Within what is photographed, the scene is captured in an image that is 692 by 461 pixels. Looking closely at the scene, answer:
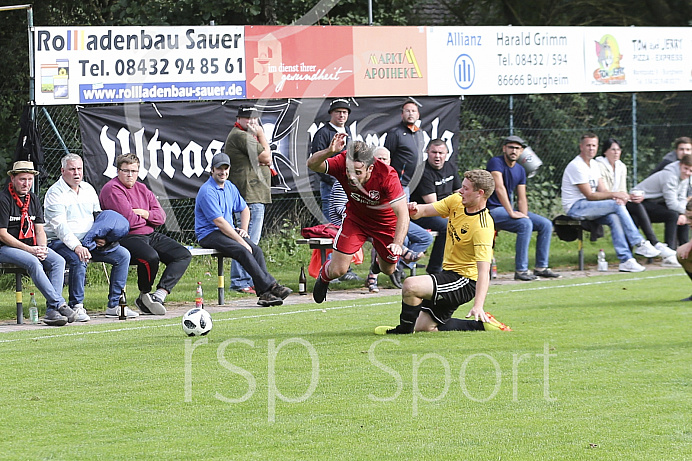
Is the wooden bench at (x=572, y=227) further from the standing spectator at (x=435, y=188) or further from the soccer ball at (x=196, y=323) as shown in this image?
the soccer ball at (x=196, y=323)

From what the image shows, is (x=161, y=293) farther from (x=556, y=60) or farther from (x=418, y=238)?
Answer: (x=556, y=60)

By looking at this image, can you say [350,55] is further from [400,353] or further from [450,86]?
[400,353]

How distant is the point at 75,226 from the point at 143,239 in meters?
0.90

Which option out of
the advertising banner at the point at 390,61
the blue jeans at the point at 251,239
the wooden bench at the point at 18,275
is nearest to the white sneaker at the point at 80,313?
the wooden bench at the point at 18,275

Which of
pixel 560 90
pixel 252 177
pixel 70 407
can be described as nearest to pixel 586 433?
pixel 70 407

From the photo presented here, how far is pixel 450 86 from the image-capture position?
1733cm

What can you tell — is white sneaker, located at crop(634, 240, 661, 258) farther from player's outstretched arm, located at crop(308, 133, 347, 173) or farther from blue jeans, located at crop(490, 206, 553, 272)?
player's outstretched arm, located at crop(308, 133, 347, 173)

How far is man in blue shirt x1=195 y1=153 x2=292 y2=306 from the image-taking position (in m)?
12.9

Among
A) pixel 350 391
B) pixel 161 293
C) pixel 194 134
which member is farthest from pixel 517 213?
pixel 350 391

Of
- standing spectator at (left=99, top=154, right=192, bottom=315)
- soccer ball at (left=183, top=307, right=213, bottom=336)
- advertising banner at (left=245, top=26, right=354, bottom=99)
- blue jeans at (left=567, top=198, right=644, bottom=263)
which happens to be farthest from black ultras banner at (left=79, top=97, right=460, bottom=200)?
soccer ball at (left=183, top=307, right=213, bottom=336)

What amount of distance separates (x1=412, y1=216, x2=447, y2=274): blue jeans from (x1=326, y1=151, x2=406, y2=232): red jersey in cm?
346

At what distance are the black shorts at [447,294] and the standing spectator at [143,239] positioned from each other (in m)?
3.87

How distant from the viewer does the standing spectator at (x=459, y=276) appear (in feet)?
32.3

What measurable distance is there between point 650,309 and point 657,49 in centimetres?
928
